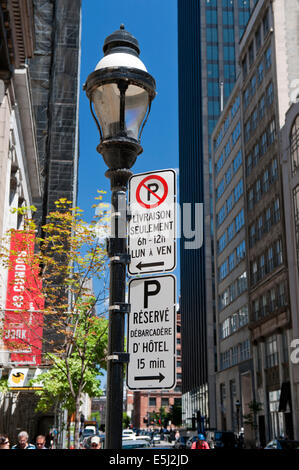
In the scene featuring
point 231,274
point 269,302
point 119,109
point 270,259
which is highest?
point 231,274

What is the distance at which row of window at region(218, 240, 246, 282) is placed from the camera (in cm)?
6612

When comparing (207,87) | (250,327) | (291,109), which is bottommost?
(250,327)

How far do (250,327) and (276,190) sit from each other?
1504 cm

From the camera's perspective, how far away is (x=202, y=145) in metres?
110

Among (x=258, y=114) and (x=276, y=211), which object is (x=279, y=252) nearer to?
(x=276, y=211)

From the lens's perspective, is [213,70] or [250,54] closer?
[250,54]

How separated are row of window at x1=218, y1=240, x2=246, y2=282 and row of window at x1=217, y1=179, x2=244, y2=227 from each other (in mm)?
5728

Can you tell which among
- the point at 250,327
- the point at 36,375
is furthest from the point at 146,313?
the point at 250,327

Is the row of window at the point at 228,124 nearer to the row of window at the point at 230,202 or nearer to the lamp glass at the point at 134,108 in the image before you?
the row of window at the point at 230,202

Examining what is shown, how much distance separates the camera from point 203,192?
106m

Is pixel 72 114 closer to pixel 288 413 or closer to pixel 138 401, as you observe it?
pixel 288 413

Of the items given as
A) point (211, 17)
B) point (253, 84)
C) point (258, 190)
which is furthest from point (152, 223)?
point (211, 17)

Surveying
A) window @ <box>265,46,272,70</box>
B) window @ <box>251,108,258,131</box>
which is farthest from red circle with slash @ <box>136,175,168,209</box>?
window @ <box>251,108,258,131</box>

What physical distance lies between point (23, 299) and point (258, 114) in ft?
135
